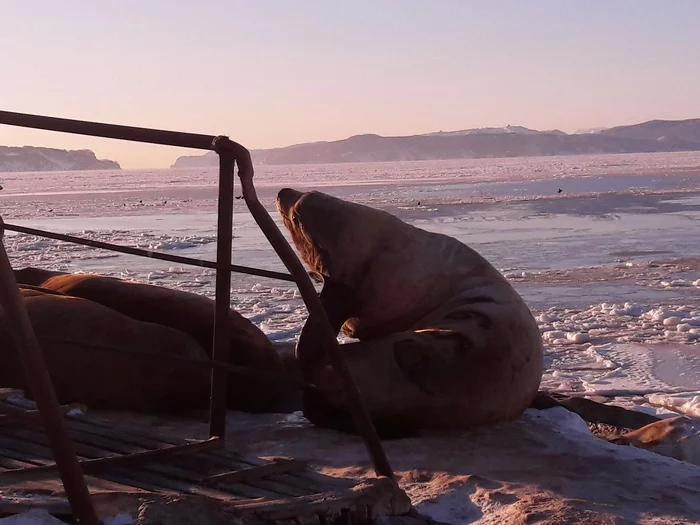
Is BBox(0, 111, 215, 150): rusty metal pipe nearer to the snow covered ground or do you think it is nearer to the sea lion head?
the snow covered ground

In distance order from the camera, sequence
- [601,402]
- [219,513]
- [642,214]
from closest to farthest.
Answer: [219,513]
[601,402]
[642,214]

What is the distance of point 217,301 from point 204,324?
5.50 ft

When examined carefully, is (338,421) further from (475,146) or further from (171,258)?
(475,146)

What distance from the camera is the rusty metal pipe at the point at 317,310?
3127 mm

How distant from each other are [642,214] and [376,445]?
1791 centimetres

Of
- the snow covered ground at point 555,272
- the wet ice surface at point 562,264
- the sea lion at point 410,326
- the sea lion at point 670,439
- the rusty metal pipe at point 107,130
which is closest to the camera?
the rusty metal pipe at point 107,130

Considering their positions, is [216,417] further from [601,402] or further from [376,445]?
[601,402]

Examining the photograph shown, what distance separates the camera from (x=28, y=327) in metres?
2.28

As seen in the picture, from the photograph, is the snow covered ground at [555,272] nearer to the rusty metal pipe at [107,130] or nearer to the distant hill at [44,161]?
the rusty metal pipe at [107,130]

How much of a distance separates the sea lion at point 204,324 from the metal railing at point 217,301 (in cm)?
145

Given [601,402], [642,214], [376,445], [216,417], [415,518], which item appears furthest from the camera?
[642,214]

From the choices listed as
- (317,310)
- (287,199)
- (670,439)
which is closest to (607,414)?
(670,439)

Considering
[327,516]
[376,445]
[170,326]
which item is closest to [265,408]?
[170,326]

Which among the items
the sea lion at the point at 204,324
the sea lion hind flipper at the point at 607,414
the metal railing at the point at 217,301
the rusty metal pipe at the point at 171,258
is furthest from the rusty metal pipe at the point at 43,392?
the sea lion hind flipper at the point at 607,414
